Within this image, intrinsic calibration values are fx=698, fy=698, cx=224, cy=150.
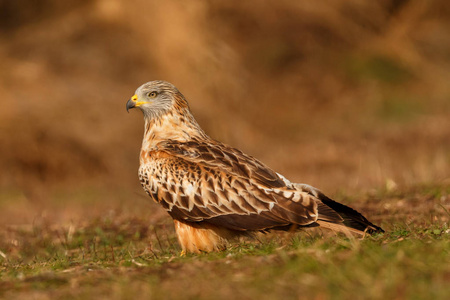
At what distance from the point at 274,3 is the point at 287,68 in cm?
246

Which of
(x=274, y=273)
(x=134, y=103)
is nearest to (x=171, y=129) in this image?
(x=134, y=103)

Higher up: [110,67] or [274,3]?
[274,3]

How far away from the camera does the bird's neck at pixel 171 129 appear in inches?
320

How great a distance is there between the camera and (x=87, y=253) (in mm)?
8602

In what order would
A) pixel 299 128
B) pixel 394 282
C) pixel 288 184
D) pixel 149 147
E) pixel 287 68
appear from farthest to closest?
pixel 287 68 < pixel 299 128 < pixel 149 147 < pixel 288 184 < pixel 394 282

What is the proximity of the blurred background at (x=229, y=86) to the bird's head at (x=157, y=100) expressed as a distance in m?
4.52

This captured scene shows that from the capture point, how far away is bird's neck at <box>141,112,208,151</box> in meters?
8.12

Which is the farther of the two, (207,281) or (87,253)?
(87,253)

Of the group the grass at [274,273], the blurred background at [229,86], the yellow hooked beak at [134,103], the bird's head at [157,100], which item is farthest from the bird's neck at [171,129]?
the blurred background at [229,86]

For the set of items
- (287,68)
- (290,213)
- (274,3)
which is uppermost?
(274,3)

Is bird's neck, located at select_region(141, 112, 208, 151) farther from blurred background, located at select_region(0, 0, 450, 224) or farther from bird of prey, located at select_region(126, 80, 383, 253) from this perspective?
blurred background, located at select_region(0, 0, 450, 224)

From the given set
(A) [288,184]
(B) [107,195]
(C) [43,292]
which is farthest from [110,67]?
(C) [43,292]

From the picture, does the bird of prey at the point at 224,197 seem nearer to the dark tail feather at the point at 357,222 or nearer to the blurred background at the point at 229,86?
the dark tail feather at the point at 357,222

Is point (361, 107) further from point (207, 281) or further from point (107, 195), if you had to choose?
point (207, 281)
